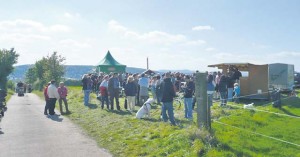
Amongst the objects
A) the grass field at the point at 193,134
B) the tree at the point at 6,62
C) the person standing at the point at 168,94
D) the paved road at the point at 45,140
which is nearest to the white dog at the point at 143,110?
the grass field at the point at 193,134

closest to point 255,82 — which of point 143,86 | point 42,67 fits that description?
point 143,86

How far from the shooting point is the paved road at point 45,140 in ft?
33.2

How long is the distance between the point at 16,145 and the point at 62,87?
930 cm

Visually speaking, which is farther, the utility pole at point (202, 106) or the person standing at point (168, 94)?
the person standing at point (168, 94)

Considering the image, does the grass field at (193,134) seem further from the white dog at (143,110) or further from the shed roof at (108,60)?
the shed roof at (108,60)

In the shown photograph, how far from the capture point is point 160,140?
1062cm

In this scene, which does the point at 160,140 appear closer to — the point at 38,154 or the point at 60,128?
the point at 38,154

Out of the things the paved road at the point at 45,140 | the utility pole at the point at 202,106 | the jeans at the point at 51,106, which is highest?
the utility pole at the point at 202,106

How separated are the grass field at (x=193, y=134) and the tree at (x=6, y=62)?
54803 mm

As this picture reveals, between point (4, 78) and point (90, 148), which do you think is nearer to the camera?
point (90, 148)

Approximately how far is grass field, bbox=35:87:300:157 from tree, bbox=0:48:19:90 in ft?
180

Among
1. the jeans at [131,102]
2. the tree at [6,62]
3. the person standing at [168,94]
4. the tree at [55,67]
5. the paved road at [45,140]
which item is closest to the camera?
the paved road at [45,140]

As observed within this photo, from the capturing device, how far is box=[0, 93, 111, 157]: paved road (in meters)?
10.1

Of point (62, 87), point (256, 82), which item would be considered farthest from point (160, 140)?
point (256, 82)
